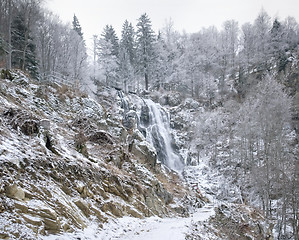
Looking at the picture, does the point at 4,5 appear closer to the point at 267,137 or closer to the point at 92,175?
the point at 92,175

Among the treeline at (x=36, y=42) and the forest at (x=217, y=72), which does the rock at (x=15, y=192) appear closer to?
the treeline at (x=36, y=42)

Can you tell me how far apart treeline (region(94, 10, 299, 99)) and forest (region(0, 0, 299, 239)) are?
0.68 feet

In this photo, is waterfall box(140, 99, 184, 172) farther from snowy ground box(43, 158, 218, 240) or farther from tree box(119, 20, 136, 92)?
snowy ground box(43, 158, 218, 240)

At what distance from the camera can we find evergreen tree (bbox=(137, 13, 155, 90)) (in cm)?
4216

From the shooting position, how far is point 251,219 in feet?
39.9

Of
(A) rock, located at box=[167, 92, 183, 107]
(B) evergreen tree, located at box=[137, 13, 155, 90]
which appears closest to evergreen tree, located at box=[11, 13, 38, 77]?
(A) rock, located at box=[167, 92, 183, 107]

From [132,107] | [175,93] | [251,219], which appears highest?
[175,93]

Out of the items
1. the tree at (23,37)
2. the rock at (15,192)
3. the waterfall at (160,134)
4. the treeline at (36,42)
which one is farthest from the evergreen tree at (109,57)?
the rock at (15,192)

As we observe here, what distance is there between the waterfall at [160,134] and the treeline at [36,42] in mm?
9619

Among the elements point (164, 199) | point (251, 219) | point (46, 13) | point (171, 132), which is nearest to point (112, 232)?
point (164, 199)

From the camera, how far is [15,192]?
4812mm

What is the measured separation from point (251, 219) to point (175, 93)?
27610 mm

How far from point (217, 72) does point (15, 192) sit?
44570mm

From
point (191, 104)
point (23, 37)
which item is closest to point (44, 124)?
point (23, 37)
